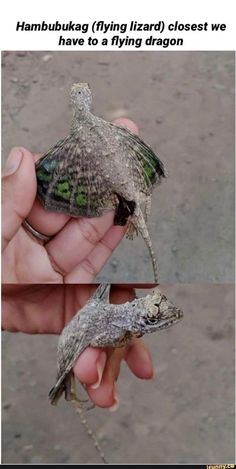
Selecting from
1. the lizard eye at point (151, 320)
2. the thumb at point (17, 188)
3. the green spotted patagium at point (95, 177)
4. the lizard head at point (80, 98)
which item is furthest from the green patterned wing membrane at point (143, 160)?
the lizard eye at point (151, 320)

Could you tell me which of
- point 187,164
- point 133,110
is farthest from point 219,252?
point 133,110

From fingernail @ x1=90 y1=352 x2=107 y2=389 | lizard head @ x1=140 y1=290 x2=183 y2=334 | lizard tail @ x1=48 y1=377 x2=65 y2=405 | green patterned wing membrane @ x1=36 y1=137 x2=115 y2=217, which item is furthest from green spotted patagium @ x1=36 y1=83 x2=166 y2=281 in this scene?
lizard tail @ x1=48 y1=377 x2=65 y2=405

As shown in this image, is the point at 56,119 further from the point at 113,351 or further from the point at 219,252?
the point at 113,351

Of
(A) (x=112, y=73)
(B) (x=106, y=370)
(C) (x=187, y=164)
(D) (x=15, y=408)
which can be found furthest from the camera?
(A) (x=112, y=73)

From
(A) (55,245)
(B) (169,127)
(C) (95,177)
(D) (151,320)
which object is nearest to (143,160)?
(C) (95,177)

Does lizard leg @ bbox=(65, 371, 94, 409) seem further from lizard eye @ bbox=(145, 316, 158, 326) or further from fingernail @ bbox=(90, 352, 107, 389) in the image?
lizard eye @ bbox=(145, 316, 158, 326)
